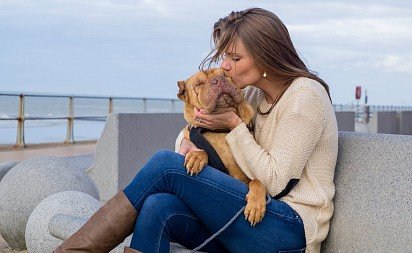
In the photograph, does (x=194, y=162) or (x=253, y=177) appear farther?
(x=253, y=177)

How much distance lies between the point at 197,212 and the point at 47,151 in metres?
14.3

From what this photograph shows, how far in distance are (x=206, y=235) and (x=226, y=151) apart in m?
0.46

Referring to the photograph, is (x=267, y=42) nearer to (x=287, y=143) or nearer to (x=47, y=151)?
(x=287, y=143)

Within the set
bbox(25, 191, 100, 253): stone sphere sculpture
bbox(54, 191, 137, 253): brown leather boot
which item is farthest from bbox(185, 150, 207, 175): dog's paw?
bbox(25, 191, 100, 253): stone sphere sculpture

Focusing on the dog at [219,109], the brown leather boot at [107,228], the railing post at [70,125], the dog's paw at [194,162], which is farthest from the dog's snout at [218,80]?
the railing post at [70,125]

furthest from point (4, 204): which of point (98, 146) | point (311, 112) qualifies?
point (311, 112)

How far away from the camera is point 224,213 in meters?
4.06

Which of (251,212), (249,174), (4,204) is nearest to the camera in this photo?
(251,212)

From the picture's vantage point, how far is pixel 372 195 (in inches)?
165

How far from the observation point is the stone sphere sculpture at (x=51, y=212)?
6.07 metres

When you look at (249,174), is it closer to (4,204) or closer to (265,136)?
(265,136)

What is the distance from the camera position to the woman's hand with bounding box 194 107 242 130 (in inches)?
166

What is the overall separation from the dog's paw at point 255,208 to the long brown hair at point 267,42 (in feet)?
2.43

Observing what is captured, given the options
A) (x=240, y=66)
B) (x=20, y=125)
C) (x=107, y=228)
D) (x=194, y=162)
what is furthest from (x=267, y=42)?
(x=20, y=125)
